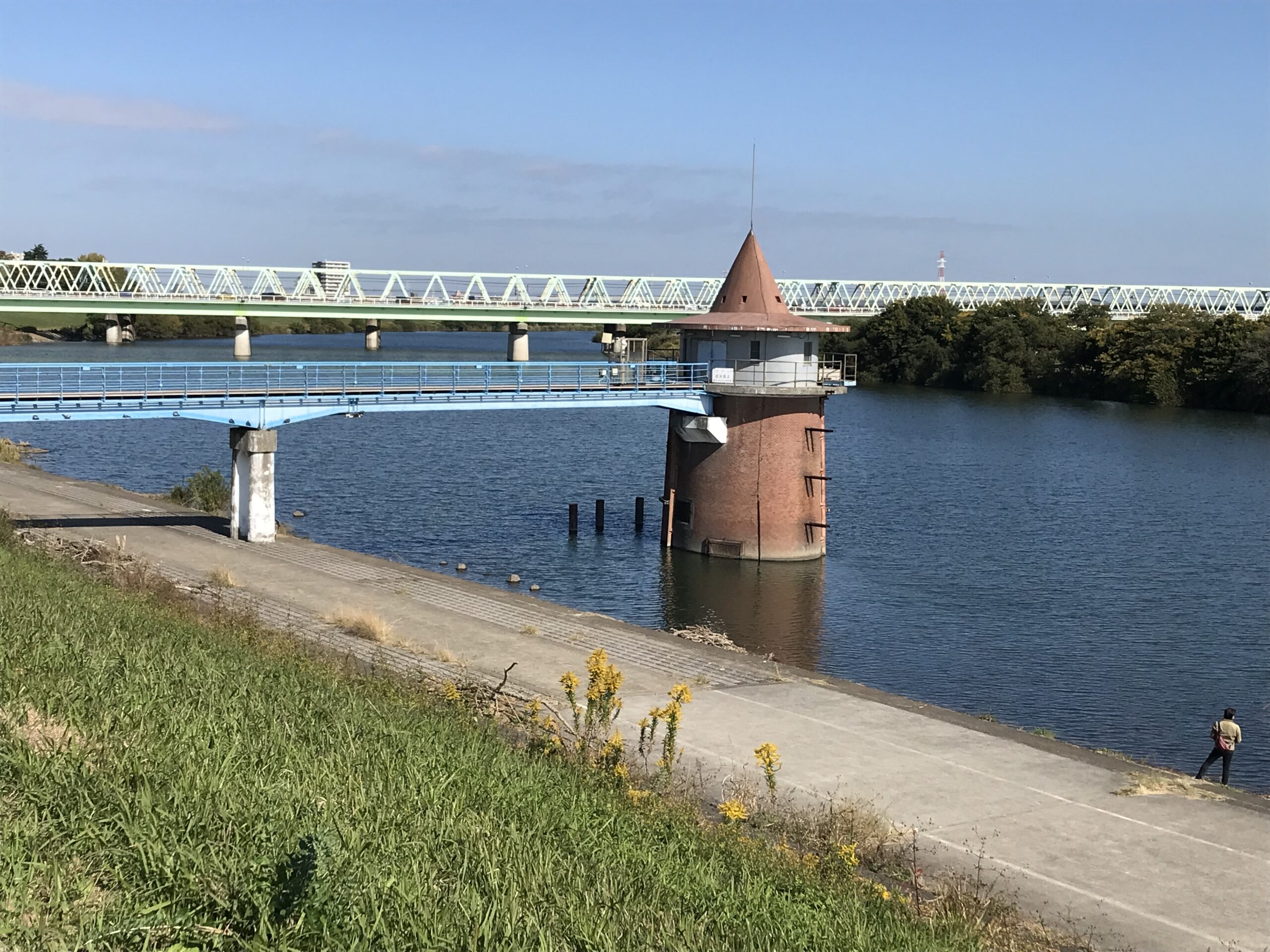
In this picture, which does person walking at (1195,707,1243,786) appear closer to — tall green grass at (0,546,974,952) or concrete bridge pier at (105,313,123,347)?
tall green grass at (0,546,974,952)

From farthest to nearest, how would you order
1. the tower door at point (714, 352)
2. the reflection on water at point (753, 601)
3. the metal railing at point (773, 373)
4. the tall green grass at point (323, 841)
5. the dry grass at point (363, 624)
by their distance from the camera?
the tower door at point (714, 352), the metal railing at point (773, 373), the reflection on water at point (753, 601), the dry grass at point (363, 624), the tall green grass at point (323, 841)

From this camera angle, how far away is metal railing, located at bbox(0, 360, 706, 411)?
2739 cm

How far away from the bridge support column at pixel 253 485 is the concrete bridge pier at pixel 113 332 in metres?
97.6

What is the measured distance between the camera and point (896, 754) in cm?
1582

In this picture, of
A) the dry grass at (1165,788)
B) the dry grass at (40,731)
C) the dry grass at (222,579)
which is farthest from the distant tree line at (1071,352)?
the dry grass at (40,731)

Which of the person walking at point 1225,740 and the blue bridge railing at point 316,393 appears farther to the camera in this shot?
the blue bridge railing at point 316,393

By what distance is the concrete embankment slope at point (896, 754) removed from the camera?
11711mm

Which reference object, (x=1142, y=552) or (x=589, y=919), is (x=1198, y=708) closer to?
(x=1142, y=552)

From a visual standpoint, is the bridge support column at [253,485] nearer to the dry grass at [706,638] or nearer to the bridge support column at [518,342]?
the dry grass at [706,638]

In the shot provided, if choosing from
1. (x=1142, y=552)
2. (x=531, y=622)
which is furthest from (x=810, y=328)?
(x=531, y=622)

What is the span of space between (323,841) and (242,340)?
10477 cm

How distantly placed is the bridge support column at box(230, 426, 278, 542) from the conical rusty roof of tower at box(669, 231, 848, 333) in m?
10.5

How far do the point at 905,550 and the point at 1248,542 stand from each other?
30.9 ft

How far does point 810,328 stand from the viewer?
3272cm
